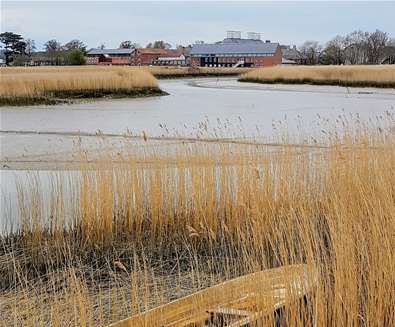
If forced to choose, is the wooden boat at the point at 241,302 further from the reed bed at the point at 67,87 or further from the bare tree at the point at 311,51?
the bare tree at the point at 311,51

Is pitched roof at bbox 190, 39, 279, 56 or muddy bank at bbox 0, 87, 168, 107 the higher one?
pitched roof at bbox 190, 39, 279, 56

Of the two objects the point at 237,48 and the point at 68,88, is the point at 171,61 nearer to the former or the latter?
the point at 237,48

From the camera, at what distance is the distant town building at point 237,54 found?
81500 millimetres

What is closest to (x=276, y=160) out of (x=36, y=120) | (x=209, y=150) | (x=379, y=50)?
(x=209, y=150)

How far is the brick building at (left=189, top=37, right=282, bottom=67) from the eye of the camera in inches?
3209

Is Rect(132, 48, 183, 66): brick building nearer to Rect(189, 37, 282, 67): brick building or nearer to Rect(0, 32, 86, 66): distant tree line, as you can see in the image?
Rect(189, 37, 282, 67): brick building

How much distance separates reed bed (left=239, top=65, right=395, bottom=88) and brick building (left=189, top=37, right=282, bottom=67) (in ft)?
125

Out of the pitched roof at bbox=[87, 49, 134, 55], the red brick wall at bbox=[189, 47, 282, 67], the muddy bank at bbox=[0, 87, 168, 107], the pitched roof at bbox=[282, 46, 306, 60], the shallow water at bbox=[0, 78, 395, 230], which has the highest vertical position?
the pitched roof at bbox=[87, 49, 134, 55]

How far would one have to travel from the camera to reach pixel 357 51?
75.9 metres

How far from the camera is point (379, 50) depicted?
74.3 metres

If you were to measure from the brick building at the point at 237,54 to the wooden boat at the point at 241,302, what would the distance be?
7995 centimetres

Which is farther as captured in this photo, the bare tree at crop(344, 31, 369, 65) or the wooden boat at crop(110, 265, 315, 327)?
the bare tree at crop(344, 31, 369, 65)

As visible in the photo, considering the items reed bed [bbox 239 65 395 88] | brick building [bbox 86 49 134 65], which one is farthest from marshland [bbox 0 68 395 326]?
brick building [bbox 86 49 134 65]

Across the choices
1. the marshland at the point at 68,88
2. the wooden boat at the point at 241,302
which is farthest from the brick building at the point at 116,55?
the wooden boat at the point at 241,302
